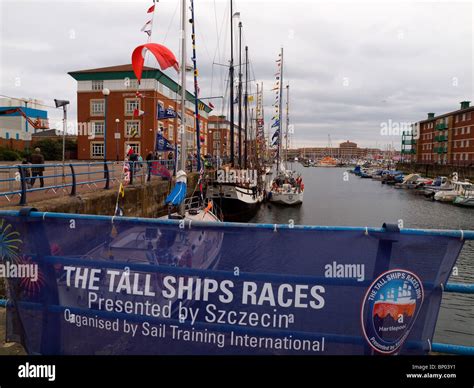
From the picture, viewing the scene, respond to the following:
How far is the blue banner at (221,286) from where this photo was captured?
10.2ft

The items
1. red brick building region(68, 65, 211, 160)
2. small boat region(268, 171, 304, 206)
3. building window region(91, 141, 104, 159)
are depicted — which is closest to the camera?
small boat region(268, 171, 304, 206)

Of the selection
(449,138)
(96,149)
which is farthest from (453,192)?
(96,149)

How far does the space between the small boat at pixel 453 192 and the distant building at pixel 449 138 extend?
22.6m

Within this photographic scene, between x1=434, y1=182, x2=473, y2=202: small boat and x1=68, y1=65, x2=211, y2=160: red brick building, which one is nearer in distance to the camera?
x1=434, y1=182, x2=473, y2=202: small boat

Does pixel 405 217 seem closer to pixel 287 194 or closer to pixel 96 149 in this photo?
pixel 287 194

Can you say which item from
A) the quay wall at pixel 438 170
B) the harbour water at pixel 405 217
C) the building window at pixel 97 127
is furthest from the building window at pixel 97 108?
the quay wall at pixel 438 170

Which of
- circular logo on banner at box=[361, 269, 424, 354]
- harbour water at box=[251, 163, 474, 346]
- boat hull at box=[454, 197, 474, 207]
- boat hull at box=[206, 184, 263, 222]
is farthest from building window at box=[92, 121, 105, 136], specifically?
circular logo on banner at box=[361, 269, 424, 354]

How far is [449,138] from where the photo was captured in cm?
8200

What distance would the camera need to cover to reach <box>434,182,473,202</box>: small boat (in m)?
49.5

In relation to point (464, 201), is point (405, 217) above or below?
below

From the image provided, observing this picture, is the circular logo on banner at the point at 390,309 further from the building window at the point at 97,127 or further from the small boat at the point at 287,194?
the building window at the point at 97,127

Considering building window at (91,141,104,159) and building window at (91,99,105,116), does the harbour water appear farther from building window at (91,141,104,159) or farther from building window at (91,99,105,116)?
building window at (91,99,105,116)

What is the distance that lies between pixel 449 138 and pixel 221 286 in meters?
93.3
